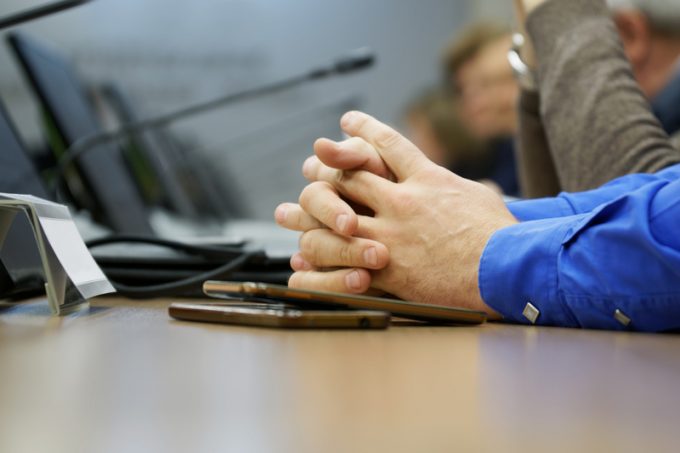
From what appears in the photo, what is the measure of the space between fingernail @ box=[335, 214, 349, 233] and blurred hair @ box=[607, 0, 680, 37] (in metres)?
1.32

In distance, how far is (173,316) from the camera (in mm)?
521

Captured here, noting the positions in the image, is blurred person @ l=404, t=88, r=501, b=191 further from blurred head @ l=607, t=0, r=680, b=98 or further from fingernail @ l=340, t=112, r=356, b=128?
fingernail @ l=340, t=112, r=356, b=128

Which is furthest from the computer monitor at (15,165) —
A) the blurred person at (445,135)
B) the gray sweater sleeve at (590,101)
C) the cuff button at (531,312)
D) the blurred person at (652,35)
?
the blurred person at (445,135)

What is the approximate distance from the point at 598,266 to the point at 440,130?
12.4 ft

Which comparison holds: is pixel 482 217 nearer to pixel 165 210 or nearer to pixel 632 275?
pixel 632 275

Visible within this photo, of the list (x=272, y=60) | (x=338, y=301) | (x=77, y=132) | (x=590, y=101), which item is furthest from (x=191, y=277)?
(x=272, y=60)

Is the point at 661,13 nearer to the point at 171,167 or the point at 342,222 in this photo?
the point at 342,222

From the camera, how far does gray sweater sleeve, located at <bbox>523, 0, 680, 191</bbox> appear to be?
0.91 meters

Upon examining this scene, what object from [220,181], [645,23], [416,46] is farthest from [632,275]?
[416,46]

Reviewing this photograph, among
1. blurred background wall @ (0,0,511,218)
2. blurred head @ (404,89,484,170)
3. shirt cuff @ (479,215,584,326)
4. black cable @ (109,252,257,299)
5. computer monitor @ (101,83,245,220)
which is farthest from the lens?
blurred background wall @ (0,0,511,218)

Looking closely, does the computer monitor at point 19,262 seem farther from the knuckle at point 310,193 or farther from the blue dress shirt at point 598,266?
the blue dress shirt at point 598,266

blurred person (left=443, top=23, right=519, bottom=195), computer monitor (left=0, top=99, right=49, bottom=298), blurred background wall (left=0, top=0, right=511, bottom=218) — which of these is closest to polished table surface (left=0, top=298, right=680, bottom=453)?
computer monitor (left=0, top=99, right=49, bottom=298)

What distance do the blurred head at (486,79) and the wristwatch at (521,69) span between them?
211 centimetres

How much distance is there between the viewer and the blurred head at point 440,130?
4.04 metres
